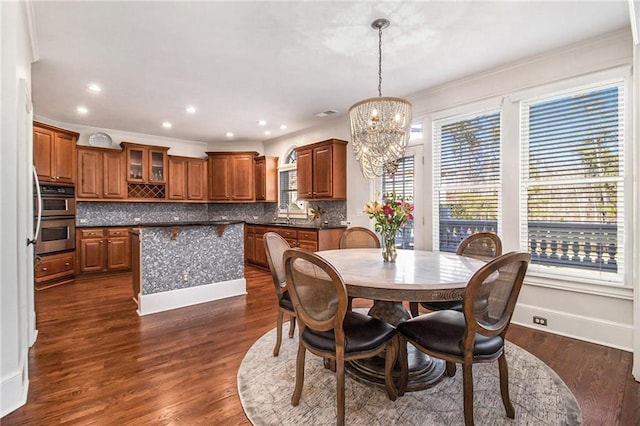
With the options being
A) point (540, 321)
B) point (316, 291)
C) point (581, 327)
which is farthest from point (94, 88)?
point (581, 327)

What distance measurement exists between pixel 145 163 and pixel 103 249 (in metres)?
1.81

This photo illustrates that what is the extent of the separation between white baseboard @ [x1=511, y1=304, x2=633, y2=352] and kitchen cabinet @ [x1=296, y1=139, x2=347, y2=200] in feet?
9.83

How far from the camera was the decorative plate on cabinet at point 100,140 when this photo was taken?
5816 mm

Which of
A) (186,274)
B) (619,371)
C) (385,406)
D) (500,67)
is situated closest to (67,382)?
(186,274)

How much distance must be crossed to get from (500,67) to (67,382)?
485 centimetres

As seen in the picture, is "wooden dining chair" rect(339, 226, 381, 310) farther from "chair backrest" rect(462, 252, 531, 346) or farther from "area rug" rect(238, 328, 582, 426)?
"chair backrest" rect(462, 252, 531, 346)

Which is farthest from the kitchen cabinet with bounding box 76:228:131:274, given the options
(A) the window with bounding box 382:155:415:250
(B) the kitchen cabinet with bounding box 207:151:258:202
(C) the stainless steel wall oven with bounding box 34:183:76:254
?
(A) the window with bounding box 382:155:415:250

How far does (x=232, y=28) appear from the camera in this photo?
2.62m

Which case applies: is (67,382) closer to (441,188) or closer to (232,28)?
(232,28)

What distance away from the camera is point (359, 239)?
3.45m

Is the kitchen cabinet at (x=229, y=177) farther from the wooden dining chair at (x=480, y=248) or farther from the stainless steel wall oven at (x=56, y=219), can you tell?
the wooden dining chair at (x=480, y=248)

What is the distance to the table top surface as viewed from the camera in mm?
1734

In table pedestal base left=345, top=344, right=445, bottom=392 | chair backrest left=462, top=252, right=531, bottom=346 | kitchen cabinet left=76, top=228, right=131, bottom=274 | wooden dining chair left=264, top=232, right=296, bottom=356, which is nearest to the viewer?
chair backrest left=462, top=252, right=531, bottom=346

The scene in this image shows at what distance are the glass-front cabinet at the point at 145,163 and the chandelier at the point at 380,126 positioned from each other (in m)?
5.05
